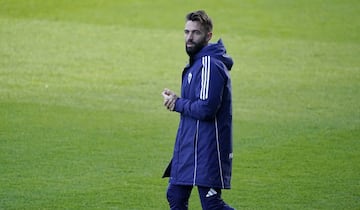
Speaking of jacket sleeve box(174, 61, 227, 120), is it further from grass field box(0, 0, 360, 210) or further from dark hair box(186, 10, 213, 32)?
grass field box(0, 0, 360, 210)

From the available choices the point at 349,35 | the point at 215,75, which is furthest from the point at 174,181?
the point at 349,35

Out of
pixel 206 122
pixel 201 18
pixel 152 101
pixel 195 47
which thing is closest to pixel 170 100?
pixel 206 122

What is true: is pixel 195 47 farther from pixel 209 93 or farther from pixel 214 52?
pixel 209 93

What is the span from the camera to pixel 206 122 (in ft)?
32.5

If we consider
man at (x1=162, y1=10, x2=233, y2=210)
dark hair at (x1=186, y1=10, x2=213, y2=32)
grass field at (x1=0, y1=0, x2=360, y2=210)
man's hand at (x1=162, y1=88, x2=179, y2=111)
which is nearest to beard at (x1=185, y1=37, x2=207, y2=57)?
man at (x1=162, y1=10, x2=233, y2=210)

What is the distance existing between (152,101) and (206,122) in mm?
8615

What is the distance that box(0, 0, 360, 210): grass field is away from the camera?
13125 millimetres

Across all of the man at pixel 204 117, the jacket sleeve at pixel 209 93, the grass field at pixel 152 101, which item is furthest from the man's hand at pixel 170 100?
the grass field at pixel 152 101

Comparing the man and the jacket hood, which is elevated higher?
the jacket hood

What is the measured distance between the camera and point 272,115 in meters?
17.6

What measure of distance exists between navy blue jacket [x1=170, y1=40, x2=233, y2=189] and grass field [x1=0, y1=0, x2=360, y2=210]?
2.42 metres

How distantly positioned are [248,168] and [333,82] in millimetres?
6740

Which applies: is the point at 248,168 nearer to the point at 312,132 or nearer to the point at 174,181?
the point at 312,132

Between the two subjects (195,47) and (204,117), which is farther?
(195,47)
